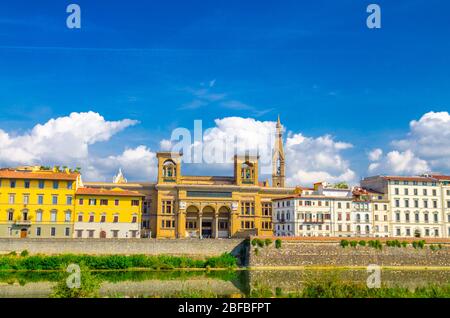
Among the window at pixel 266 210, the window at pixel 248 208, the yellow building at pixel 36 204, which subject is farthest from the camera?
the window at pixel 266 210

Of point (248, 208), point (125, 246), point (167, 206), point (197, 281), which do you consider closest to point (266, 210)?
point (248, 208)

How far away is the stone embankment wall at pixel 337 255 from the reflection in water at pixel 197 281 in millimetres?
3251

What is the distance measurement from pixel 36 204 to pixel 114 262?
14.1 meters

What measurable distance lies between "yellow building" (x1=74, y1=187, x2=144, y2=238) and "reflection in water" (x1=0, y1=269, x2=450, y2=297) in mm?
12786

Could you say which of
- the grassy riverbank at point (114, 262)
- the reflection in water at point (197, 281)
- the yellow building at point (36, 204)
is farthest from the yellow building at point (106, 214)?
the reflection in water at point (197, 281)

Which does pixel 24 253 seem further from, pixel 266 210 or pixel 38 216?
pixel 266 210

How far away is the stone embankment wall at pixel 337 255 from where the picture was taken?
5788 cm

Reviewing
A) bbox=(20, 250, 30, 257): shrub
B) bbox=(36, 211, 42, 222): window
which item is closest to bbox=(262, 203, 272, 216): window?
bbox=(36, 211, 42, 222): window

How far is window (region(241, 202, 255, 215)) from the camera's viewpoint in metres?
80.6

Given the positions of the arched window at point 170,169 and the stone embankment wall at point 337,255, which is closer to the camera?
the stone embankment wall at point 337,255

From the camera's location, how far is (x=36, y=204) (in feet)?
201

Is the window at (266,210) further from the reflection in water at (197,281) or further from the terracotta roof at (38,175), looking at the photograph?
the terracotta roof at (38,175)

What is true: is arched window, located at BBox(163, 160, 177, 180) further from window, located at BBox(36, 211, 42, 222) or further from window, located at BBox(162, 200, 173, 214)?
window, located at BBox(36, 211, 42, 222)
